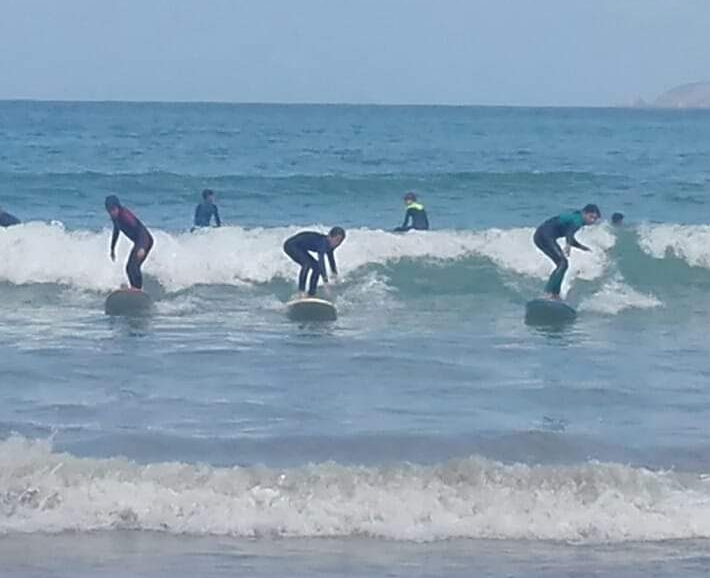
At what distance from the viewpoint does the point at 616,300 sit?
21172mm

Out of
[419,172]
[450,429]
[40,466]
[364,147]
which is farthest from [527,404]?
[364,147]

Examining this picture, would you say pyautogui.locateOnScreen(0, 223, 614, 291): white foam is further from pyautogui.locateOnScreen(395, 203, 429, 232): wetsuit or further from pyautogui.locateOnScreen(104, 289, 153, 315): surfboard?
pyautogui.locateOnScreen(104, 289, 153, 315): surfboard

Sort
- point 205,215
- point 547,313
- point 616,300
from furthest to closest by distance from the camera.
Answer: point 205,215 → point 616,300 → point 547,313

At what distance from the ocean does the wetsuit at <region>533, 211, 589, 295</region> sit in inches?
23.3

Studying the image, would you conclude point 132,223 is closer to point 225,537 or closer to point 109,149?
point 225,537

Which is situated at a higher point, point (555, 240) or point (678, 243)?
point (678, 243)

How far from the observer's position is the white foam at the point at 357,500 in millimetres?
9625

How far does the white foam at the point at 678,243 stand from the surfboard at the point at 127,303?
9158 mm

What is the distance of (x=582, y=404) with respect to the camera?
535 inches

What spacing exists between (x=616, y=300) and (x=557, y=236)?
2.15 m

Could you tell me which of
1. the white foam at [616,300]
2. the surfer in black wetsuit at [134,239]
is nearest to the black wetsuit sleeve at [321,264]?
the surfer in black wetsuit at [134,239]

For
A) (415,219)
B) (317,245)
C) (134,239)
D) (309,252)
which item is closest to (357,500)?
(317,245)

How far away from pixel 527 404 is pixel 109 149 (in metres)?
37.1

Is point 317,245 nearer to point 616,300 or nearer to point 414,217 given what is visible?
point 616,300
